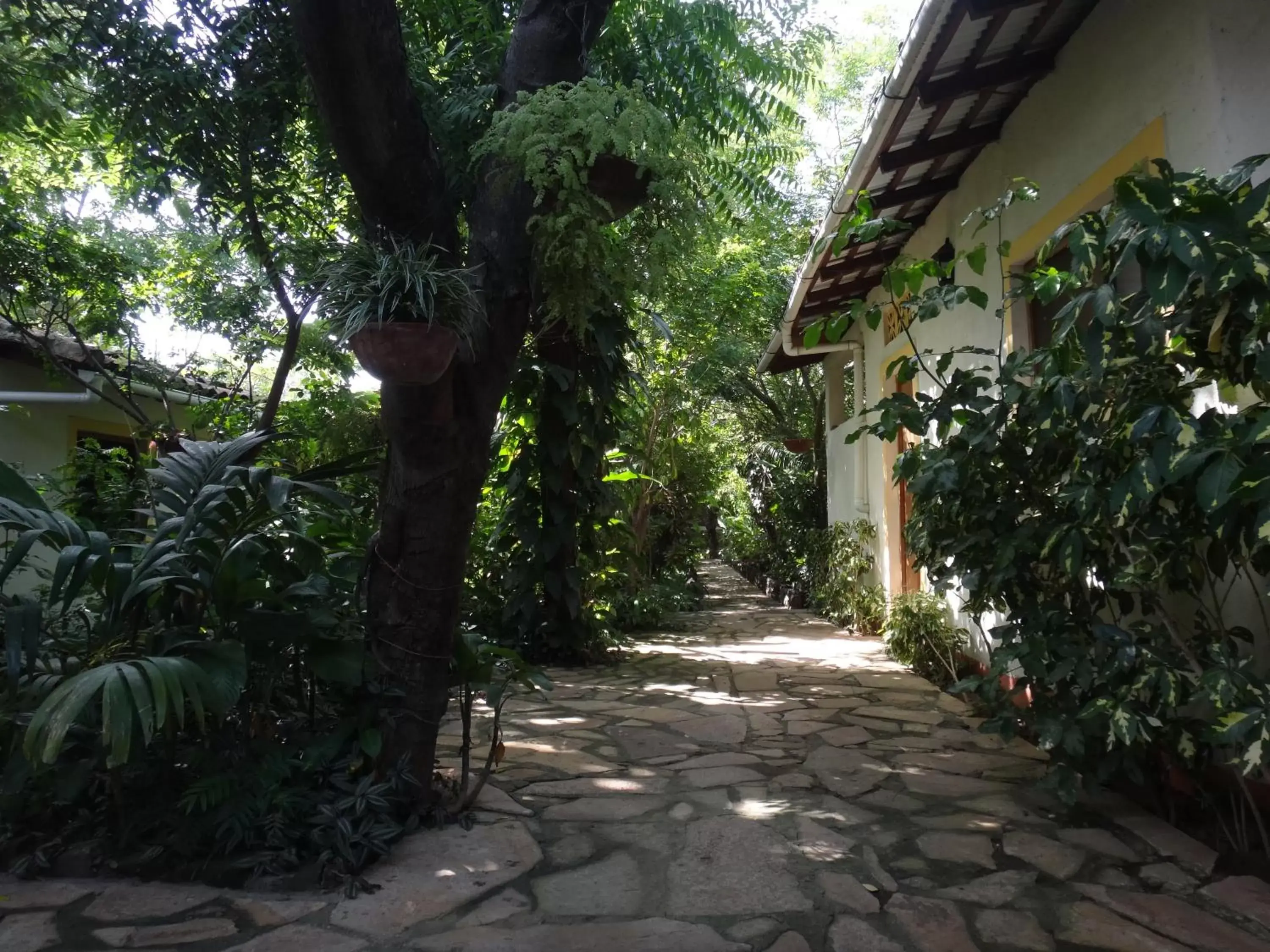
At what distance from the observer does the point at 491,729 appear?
508 centimetres

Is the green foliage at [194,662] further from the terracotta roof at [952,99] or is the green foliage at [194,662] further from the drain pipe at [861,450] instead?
the drain pipe at [861,450]

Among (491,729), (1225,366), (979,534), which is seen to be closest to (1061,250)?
(979,534)

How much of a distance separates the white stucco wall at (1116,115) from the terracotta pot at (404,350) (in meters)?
2.80

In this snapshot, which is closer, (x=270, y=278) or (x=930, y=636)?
(x=270, y=278)

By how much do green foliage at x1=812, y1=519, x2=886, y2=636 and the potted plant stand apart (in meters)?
6.43

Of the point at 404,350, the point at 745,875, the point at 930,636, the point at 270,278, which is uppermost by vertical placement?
the point at 270,278

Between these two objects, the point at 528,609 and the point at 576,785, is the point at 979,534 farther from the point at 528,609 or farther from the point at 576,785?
the point at 528,609

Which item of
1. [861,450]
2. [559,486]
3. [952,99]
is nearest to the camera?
[952,99]

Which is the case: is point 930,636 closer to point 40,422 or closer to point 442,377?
point 442,377

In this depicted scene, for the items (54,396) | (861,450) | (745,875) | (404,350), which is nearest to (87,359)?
(54,396)

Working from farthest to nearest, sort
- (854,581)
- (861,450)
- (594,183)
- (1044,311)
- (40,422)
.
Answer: (854,581) → (861,450) → (40,422) → (1044,311) → (594,183)

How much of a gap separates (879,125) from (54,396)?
5.53m

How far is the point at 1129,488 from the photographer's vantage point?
8.72 feet

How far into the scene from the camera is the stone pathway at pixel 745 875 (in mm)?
2621
